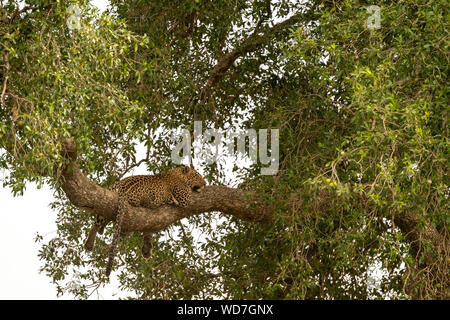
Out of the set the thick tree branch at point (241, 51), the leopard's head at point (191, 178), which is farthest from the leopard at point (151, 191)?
the thick tree branch at point (241, 51)

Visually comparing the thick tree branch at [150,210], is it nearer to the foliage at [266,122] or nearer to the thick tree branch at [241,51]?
the foliage at [266,122]

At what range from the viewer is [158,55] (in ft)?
23.6

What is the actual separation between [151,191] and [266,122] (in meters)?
1.28

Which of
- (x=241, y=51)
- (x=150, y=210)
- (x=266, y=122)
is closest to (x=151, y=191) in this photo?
(x=150, y=210)

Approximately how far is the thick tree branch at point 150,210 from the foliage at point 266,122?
221 millimetres

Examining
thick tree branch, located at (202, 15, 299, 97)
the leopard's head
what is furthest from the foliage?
the leopard's head

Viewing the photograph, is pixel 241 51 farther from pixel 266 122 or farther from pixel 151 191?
pixel 151 191

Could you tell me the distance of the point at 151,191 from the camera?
6.62 m

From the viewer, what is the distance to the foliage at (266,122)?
4965mm

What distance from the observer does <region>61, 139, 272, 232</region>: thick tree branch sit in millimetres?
5820

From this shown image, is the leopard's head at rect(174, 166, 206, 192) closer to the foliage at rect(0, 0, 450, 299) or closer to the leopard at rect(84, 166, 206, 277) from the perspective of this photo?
the leopard at rect(84, 166, 206, 277)
